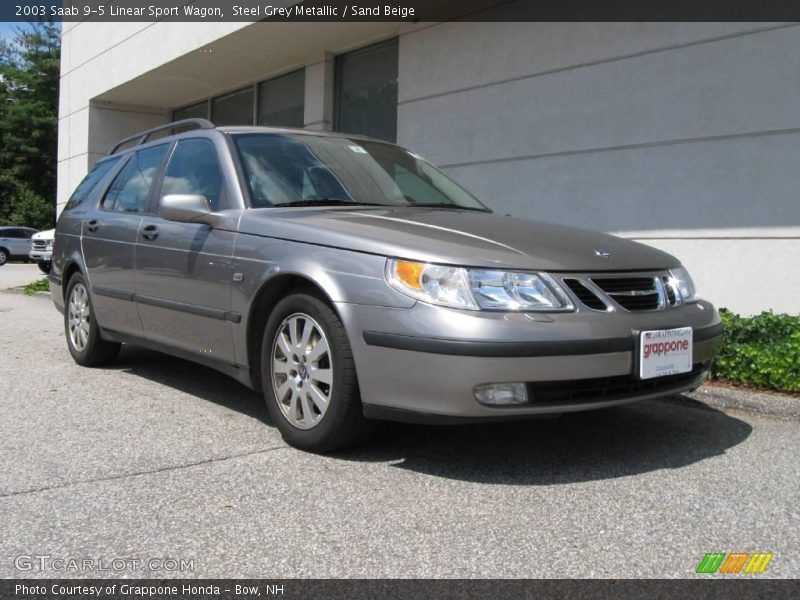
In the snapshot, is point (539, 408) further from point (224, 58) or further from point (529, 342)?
point (224, 58)

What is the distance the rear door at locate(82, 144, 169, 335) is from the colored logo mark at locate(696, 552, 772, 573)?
366 cm

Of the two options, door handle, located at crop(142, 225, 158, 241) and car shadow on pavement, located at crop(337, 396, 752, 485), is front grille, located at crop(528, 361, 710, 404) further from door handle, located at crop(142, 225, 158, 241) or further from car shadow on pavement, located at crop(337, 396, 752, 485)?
door handle, located at crop(142, 225, 158, 241)

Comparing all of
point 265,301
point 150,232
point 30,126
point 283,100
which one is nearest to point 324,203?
point 265,301

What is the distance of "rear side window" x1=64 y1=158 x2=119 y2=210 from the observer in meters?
6.12

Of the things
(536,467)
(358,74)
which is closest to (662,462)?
(536,467)

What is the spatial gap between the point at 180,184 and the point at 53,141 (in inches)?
1646

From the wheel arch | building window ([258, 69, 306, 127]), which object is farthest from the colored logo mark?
building window ([258, 69, 306, 127])

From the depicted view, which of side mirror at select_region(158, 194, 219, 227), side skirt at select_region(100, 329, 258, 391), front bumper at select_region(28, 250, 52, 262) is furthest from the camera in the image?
front bumper at select_region(28, 250, 52, 262)

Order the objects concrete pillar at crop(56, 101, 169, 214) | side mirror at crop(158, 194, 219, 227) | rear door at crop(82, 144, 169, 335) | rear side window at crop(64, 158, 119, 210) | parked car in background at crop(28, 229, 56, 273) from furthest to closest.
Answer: parked car in background at crop(28, 229, 56, 273) < concrete pillar at crop(56, 101, 169, 214) < rear side window at crop(64, 158, 119, 210) < rear door at crop(82, 144, 169, 335) < side mirror at crop(158, 194, 219, 227)

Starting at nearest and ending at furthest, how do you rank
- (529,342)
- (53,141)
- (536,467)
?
(529,342) → (536,467) → (53,141)

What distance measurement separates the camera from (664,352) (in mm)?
3516

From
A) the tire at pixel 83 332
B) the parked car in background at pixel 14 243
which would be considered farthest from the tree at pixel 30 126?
the tire at pixel 83 332

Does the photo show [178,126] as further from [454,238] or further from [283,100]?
[283,100]

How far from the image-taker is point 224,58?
13.4 meters
